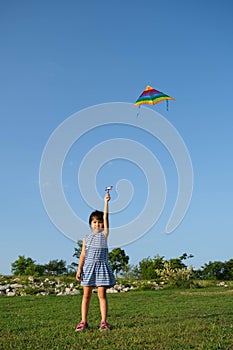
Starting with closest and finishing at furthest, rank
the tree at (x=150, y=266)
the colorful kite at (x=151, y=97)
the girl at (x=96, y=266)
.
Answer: the girl at (x=96, y=266) < the colorful kite at (x=151, y=97) < the tree at (x=150, y=266)

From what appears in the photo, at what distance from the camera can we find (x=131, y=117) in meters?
9.07

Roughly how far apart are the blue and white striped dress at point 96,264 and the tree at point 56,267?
28.5 m

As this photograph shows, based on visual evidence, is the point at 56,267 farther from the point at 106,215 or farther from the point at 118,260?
the point at 106,215

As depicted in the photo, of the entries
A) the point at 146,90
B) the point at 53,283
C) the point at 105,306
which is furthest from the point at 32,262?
the point at 105,306

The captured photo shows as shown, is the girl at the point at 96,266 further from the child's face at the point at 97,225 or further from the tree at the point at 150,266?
the tree at the point at 150,266

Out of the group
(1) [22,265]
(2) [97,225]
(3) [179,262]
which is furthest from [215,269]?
(2) [97,225]

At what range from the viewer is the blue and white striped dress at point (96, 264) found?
233 inches

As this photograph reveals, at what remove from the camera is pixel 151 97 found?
9953 millimetres

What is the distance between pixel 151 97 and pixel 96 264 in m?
4.99

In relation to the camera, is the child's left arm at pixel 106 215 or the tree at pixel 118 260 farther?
the tree at pixel 118 260

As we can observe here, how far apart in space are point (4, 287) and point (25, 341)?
14566 mm

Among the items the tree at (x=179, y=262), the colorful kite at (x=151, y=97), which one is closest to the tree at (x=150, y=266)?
the tree at (x=179, y=262)

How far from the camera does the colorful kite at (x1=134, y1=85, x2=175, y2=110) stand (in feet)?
32.3

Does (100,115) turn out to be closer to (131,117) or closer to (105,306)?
(131,117)
